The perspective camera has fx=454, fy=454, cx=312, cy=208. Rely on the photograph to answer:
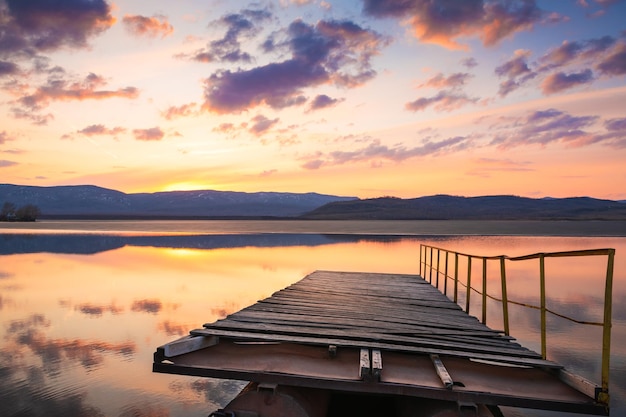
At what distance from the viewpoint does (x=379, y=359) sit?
436 centimetres

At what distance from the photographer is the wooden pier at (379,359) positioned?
3.93 m

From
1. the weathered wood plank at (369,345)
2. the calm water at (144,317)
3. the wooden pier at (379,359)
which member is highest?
the weathered wood plank at (369,345)

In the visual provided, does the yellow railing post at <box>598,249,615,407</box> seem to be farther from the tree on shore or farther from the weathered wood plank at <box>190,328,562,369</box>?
the tree on shore

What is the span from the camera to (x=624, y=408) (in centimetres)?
543

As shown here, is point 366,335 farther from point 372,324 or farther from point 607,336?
point 607,336

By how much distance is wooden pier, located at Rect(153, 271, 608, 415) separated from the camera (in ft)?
12.9

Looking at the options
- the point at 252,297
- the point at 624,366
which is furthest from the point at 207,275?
the point at 624,366

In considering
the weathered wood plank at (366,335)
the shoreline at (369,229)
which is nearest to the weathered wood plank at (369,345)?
the weathered wood plank at (366,335)

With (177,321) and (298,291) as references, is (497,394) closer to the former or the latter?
(298,291)

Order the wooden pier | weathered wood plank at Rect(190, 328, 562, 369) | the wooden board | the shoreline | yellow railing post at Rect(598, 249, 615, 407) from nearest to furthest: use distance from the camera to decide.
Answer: yellow railing post at Rect(598, 249, 615, 407) < the wooden pier < weathered wood plank at Rect(190, 328, 562, 369) < the wooden board < the shoreline

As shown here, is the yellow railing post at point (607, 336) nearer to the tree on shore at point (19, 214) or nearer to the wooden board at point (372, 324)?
the wooden board at point (372, 324)

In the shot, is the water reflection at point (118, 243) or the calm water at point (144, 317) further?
the water reflection at point (118, 243)

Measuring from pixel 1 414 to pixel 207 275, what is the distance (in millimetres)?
11594

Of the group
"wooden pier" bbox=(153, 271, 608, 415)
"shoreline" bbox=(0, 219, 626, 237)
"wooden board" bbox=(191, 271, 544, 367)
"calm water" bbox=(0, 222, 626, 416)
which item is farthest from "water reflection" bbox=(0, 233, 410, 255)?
"wooden pier" bbox=(153, 271, 608, 415)
